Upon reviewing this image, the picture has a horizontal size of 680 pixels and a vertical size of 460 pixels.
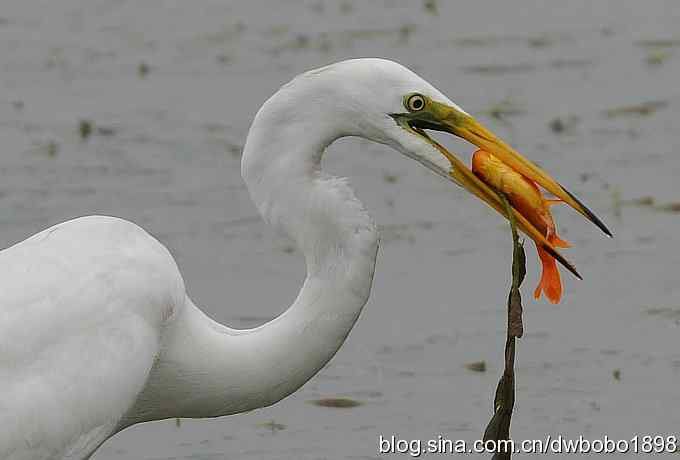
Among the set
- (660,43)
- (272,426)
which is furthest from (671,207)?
(660,43)

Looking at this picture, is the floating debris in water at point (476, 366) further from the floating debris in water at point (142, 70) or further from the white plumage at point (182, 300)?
the floating debris in water at point (142, 70)

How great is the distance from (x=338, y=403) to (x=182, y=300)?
70.5 inches

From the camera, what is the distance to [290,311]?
16.3 feet

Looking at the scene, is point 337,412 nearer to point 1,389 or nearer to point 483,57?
point 1,389

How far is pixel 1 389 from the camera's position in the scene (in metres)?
4.62

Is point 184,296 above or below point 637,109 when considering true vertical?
below

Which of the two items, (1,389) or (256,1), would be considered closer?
(1,389)

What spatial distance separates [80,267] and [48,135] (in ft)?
16.6

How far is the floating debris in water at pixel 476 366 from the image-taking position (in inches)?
269

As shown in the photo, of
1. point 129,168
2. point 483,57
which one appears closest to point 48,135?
point 129,168

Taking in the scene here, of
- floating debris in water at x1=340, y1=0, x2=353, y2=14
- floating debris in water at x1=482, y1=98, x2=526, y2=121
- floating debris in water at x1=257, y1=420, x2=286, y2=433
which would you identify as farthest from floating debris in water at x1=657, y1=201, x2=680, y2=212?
floating debris in water at x1=340, y1=0, x2=353, y2=14

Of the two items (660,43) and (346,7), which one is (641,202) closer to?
(660,43)

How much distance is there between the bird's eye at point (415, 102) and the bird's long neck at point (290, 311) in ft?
0.73

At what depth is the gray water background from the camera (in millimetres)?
6574
